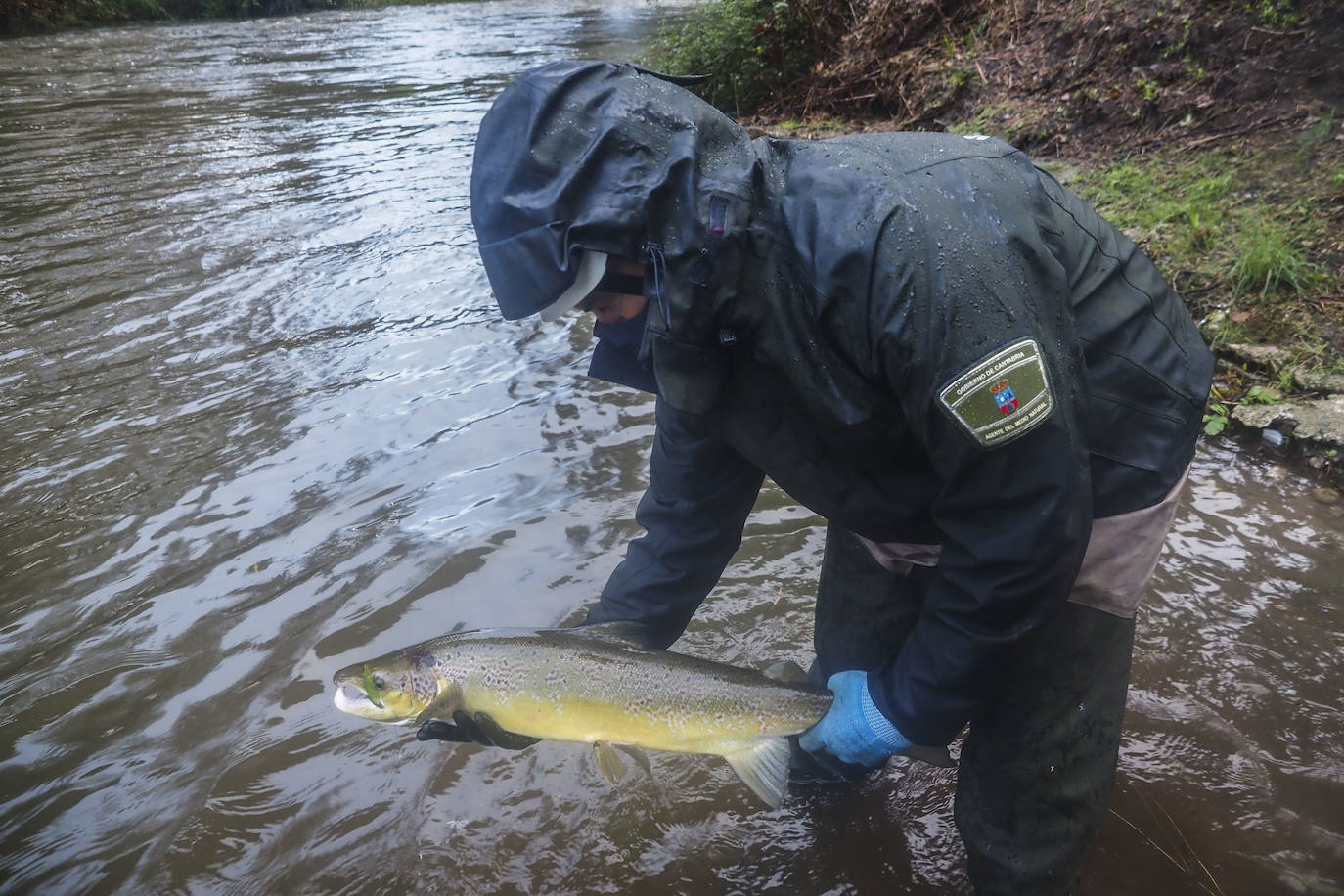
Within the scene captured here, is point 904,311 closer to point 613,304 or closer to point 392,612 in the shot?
point 613,304

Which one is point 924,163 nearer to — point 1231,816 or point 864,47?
point 1231,816

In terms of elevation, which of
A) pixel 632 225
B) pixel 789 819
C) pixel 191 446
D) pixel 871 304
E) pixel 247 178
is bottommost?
pixel 789 819

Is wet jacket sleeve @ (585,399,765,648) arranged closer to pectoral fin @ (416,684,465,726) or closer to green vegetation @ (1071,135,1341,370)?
pectoral fin @ (416,684,465,726)

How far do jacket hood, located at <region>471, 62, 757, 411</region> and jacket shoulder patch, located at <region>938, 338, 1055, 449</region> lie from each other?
52cm

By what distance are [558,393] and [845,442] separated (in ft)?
13.8

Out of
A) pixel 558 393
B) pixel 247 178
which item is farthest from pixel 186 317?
pixel 247 178

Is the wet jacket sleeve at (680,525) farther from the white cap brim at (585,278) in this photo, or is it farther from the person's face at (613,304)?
the white cap brim at (585,278)

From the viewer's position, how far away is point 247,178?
11.2 metres

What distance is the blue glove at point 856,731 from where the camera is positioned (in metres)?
2.33

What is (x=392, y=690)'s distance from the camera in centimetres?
272

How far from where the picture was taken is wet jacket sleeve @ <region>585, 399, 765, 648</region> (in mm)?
2633

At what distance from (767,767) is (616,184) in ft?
5.54

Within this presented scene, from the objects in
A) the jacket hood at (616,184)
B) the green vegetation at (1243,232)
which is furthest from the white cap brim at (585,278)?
the green vegetation at (1243,232)

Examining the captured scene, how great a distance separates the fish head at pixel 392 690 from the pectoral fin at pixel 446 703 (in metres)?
0.01
